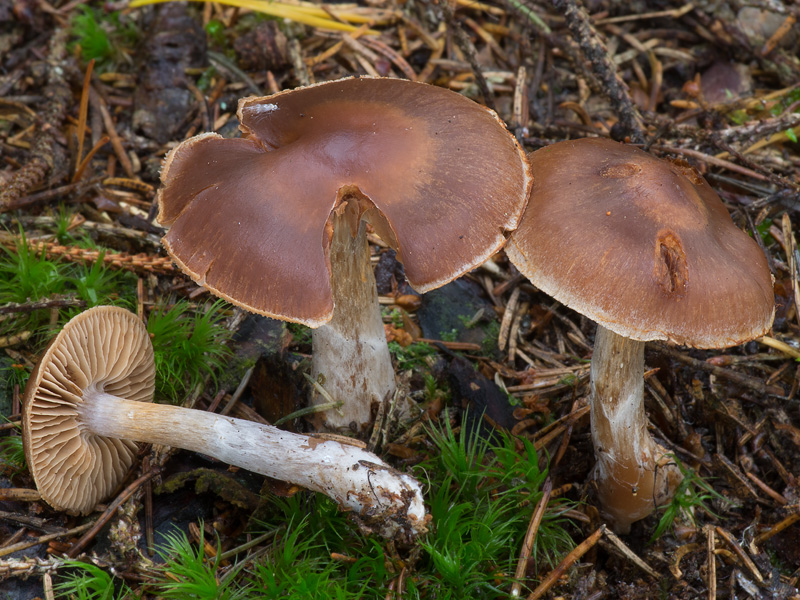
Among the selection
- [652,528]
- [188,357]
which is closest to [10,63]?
[188,357]

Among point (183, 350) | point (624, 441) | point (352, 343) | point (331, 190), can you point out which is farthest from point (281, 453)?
point (624, 441)

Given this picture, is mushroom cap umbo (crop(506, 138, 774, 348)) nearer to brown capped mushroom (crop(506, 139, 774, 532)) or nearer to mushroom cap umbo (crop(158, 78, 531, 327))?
brown capped mushroom (crop(506, 139, 774, 532))

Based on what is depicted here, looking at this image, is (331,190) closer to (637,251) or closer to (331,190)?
(331,190)

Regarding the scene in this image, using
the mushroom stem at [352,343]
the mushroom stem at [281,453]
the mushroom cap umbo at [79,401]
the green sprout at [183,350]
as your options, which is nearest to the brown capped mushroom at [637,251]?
the mushroom stem at [352,343]

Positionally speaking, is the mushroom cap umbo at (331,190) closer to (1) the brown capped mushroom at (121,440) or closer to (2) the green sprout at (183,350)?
(1) the brown capped mushroom at (121,440)

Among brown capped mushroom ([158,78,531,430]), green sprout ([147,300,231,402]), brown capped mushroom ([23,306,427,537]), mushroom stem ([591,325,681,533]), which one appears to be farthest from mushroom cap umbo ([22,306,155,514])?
mushroom stem ([591,325,681,533])

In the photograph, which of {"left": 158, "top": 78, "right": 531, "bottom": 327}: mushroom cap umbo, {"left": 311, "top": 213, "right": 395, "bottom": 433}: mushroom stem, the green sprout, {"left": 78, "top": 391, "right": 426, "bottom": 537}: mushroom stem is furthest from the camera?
the green sprout

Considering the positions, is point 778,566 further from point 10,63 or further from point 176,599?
point 10,63
